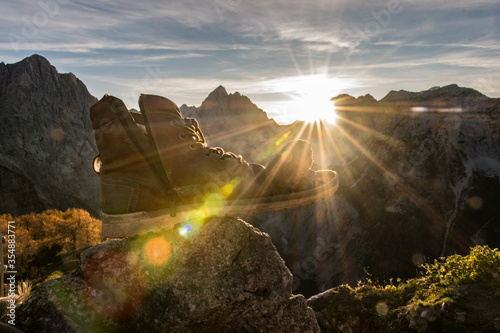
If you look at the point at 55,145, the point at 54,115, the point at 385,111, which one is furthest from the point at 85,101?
the point at 385,111

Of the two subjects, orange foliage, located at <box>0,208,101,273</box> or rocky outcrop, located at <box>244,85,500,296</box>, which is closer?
rocky outcrop, located at <box>244,85,500,296</box>

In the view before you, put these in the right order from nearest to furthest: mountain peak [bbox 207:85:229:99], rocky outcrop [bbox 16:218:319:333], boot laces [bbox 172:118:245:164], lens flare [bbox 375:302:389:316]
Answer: rocky outcrop [bbox 16:218:319:333], boot laces [bbox 172:118:245:164], lens flare [bbox 375:302:389:316], mountain peak [bbox 207:85:229:99]

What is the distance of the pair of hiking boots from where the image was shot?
3148 mm

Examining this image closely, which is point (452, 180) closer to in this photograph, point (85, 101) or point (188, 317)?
point (188, 317)

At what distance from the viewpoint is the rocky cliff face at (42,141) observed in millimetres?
68250

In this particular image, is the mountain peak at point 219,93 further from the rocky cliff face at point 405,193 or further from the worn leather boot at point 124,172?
the worn leather boot at point 124,172

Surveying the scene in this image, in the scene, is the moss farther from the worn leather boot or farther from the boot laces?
the worn leather boot

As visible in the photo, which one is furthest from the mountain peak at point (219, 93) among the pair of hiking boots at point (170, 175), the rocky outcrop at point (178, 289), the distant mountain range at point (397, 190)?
the rocky outcrop at point (178, 289)

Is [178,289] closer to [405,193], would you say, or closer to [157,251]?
[157,251]

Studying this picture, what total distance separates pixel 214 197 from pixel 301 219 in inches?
1456

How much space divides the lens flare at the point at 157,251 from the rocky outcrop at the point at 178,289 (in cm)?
1

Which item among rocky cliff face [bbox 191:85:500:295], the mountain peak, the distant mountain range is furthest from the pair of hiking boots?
the mountain peak

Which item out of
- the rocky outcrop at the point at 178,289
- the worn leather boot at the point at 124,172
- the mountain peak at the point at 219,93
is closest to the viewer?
the rocky outcrop at the point at 178,289

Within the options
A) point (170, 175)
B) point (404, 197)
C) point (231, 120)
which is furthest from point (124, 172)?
point (231, 120)
